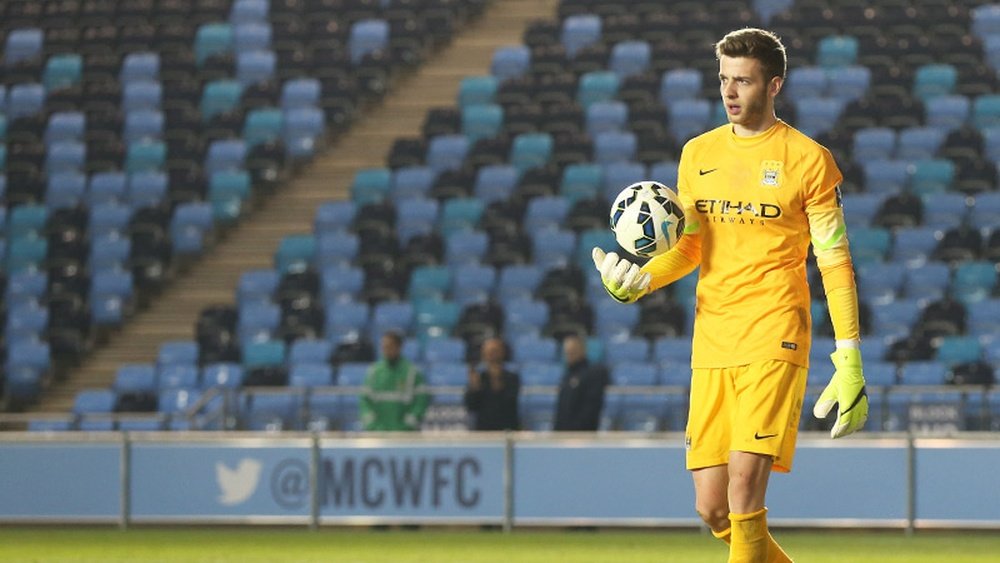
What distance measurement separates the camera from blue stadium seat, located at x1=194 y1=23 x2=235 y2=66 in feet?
85.8

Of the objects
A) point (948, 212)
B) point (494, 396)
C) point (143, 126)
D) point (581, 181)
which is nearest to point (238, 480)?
point (494, 396)

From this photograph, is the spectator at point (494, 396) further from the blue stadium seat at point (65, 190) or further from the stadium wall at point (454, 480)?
the blue stadium seat at point (65, 190)

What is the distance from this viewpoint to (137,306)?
21375 millimetres

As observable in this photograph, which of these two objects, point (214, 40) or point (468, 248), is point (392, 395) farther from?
point (214, 40)

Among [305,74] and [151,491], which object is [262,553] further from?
[305,74]

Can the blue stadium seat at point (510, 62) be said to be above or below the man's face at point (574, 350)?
above

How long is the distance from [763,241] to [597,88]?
17003mm

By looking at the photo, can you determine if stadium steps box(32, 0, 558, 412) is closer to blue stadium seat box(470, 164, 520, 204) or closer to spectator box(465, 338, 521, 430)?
blue stadium seat box(470, 164, 520, 204)

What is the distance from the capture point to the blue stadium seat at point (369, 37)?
83.1 ft

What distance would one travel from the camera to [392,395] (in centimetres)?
1467

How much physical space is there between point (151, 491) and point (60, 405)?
6256 millimetres

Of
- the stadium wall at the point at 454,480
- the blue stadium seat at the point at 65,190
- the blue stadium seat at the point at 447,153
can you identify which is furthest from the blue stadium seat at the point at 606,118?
the stadium wall at the point at 454,480

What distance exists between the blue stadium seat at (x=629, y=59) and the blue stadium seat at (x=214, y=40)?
6.10 meters

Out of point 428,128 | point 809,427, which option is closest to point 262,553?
point 809,427
